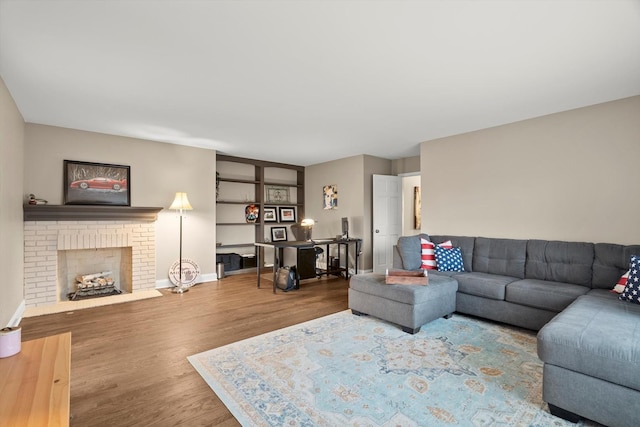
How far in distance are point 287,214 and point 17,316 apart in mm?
4690

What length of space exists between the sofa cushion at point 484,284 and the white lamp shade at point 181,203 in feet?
13.4

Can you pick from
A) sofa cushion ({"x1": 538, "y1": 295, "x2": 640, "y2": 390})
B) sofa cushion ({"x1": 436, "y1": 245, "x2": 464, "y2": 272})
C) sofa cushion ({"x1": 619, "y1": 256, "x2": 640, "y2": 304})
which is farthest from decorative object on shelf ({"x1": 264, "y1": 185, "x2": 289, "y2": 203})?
sofa cushion ({"x1": 619, "y1": 256, "x2": 640, "y2": 304})

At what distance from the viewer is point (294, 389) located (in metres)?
2.07

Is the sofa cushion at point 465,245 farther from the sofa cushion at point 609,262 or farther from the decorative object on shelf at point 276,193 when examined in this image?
the decorative object on shelf at point 276,193

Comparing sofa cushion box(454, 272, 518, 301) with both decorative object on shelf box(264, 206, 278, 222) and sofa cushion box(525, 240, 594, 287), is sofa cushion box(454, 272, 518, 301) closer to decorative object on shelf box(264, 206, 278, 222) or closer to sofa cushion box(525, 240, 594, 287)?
sofa cushion box(525, 240, 594, 287)

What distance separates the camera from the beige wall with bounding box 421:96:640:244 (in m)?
3.18

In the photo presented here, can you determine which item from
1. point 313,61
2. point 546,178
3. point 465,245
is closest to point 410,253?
point 465,245

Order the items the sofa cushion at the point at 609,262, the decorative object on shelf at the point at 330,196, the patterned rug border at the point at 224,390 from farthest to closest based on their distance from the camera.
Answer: the decorative object on shelf at the point at 330,196
the sofa cushion at the point at 609,262
the patterned rug border at the point at 224,390

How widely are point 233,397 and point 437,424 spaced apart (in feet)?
4.19

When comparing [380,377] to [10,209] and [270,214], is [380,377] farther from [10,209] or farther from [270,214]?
[270,214]

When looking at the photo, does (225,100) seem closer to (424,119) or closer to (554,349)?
(424,119)

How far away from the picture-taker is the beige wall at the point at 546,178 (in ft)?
10.4

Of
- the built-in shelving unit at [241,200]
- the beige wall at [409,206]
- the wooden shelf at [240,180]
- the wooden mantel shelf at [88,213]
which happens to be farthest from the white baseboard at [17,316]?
the beige wall at [409,206]

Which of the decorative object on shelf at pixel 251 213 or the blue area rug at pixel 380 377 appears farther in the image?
the decorative object on shelf at pixel 251 213
